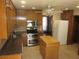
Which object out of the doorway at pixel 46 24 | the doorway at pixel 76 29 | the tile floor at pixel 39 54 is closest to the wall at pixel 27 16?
the tile floor at pixel 39 54

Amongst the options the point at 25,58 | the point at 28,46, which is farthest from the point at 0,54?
the point at 28,46

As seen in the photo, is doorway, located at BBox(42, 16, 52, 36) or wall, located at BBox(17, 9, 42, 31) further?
doorway, located at BBox(42, 16, 52, 36)

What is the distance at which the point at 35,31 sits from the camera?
716 cm

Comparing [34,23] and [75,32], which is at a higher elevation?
[34,23]

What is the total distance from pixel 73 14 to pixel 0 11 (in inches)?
223

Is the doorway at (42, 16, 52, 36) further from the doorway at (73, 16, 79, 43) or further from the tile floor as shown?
the tile floor

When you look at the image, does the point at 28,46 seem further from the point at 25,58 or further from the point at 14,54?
the point at 14,54

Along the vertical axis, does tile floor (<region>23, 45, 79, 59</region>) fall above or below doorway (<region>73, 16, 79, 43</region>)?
below

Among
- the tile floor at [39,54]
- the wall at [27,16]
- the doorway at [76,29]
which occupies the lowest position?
the tile floor at [39,54]

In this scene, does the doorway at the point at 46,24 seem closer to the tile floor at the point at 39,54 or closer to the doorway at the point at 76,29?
the doorway at the point at 76,29

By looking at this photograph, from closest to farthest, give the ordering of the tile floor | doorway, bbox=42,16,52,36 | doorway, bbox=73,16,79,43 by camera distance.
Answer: the tile floor → doorway, bbox=73,16,79,43 → doorway, bbox=42,16,52,36

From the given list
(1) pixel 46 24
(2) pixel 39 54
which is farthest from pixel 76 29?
(2) pixel 39 54

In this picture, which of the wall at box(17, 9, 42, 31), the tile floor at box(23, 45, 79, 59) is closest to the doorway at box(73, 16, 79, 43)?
the tile floor at box(23, 45, 79, 59)

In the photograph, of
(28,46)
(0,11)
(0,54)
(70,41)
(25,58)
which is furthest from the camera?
(70,41)
